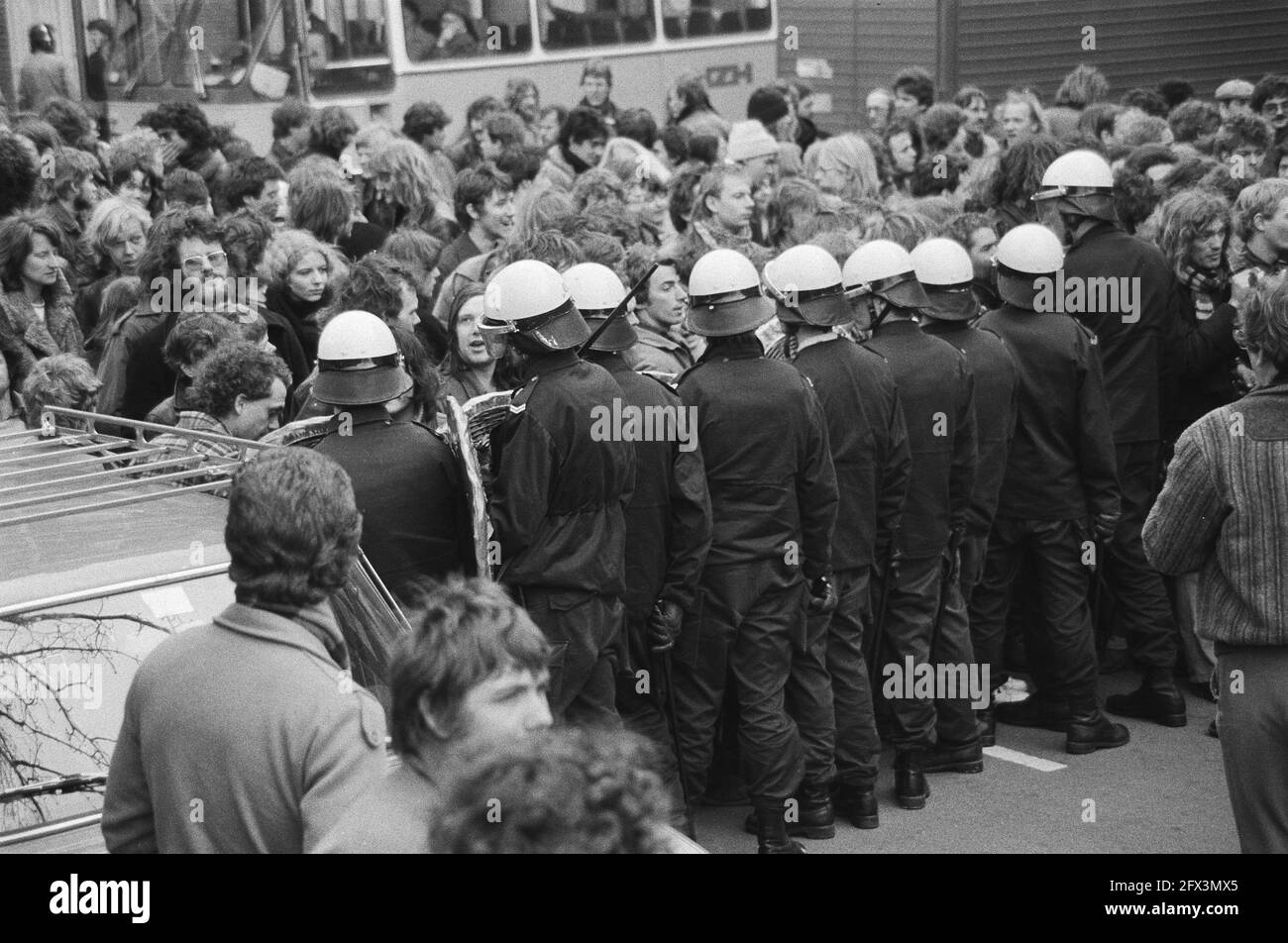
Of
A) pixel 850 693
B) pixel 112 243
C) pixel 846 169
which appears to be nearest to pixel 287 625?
pixel 850 693

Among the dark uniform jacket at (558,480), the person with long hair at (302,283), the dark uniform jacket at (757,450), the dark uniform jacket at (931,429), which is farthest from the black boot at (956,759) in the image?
the person with long hair at (302,283)

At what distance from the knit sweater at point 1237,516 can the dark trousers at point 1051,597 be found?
104 inches

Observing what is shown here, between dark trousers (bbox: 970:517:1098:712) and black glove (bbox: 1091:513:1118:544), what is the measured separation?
0.05m

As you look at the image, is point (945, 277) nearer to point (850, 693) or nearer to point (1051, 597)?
point (1051, 597)

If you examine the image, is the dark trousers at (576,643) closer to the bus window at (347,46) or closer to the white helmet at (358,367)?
the white helmet at (358,367)

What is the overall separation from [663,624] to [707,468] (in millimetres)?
586

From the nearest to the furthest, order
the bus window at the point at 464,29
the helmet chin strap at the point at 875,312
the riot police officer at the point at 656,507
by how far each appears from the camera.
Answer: the riot police officer at the point at 656,507 < the helmet chin strap at the point at 875,312 < the bus window at the point at 464,29

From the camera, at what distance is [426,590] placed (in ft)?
17.1

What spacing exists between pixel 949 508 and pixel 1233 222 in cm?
212

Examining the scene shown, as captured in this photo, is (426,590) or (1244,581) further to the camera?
(426,590)

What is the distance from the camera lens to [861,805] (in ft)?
21.2

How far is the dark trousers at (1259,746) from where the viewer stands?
4137 millimetres
